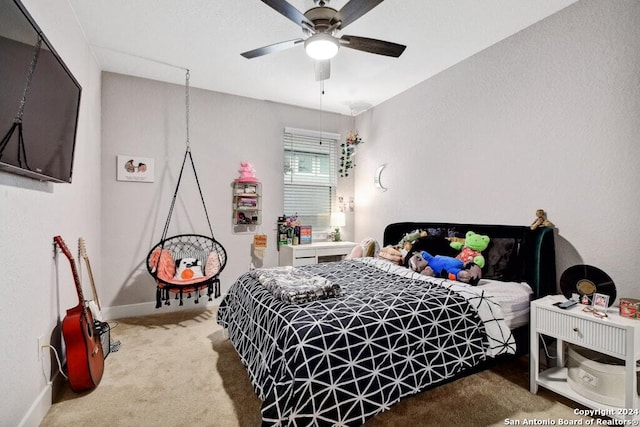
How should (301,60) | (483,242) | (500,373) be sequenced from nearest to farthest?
(500,373) < (483,242) < (301,60)

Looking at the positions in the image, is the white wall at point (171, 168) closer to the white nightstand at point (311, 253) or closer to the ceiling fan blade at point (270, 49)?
the white nightstand at point (311, 253)

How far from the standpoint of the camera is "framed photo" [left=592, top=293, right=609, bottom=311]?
5.81ft

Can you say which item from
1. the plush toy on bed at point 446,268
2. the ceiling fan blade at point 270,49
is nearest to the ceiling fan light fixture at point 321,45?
the ceiling fan blade at point 270,49

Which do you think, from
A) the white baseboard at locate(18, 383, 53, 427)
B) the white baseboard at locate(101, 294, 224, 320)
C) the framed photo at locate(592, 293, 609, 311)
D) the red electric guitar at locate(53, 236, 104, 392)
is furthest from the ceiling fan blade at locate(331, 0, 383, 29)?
the white baseboard at locate(101, 294, 224, 320)

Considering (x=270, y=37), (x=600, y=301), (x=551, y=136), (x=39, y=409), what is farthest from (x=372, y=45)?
(x=39, y=409)

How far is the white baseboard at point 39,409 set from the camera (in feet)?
5.04

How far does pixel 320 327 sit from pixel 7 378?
4.76 ft

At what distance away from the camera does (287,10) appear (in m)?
1.75

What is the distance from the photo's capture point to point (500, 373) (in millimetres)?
2156

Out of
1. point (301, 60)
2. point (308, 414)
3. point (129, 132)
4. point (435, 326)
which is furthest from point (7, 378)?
point (301, 60)

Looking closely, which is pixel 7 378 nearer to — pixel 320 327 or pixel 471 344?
pixel 320 327

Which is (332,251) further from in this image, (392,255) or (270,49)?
(270,49)

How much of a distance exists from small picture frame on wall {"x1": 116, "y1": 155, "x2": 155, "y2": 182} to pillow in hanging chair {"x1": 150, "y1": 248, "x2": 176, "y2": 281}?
2.87 ft

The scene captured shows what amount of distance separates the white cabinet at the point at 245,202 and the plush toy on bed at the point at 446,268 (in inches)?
86.0
